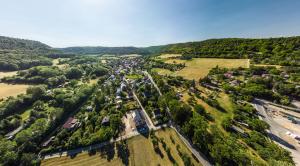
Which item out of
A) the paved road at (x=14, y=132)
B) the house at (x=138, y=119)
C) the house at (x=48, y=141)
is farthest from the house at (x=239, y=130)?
the paved road at (x=14, y=132)

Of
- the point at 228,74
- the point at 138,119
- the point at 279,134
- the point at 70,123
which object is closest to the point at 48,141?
the point at 70,123

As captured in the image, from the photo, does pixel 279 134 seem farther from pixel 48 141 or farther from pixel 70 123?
pixel 48 141

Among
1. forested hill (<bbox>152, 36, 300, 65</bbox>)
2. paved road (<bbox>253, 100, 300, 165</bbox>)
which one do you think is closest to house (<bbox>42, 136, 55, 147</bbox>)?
paved road (<bbox>253, 100, 300, 165</bbox>)

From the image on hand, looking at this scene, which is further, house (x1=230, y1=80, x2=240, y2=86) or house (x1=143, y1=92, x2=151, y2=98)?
house (x1=230, y1=80, x2=240, y2=86)

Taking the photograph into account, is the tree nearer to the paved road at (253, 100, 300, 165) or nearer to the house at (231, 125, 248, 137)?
the house at (231, 125, 248, 137)

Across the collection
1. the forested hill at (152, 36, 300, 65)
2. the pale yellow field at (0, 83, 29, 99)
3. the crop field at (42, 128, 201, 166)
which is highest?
the forested hill at (152, 36, 300, 65)

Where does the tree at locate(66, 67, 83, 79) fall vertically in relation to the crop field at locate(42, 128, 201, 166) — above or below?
above

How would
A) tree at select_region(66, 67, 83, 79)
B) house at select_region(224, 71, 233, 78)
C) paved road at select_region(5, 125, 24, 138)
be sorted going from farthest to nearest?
tree at select_region(66, 67, 83, 79) < house at select_region(224, 71, 233, 78) < paved road at select_region(5, 125, 24, 138)
